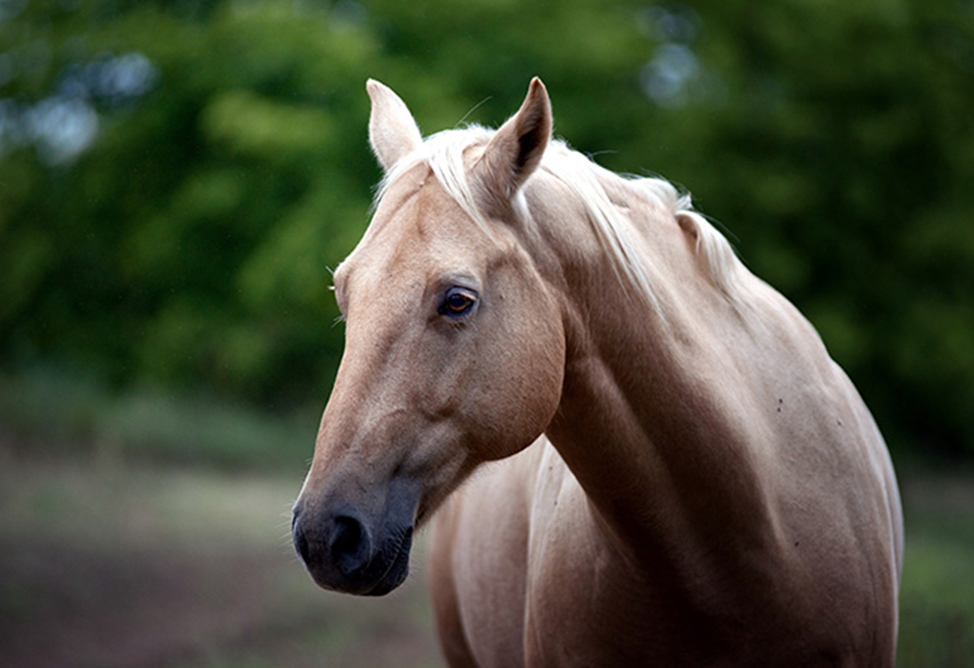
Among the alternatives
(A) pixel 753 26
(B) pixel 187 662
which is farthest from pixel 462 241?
(A) pixel 753 26

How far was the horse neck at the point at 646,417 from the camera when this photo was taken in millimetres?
2309

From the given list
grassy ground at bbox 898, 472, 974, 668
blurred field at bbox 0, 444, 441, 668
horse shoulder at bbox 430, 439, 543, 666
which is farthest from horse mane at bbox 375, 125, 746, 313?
grassy ground at bbox 898, 472, 974, 668

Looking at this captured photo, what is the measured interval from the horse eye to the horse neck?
27 cm

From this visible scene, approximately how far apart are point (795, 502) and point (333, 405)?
1.30 meters

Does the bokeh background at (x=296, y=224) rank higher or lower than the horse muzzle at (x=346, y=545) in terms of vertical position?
lower

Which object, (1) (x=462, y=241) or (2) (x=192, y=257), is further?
(2) (x=192, y=257)

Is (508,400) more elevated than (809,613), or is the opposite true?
(508,400)

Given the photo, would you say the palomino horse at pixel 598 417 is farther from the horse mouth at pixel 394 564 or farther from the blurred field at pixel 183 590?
the blurred field at pixel 183 590

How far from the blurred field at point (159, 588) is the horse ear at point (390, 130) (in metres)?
3.34

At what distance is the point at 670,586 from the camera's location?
2.43 metres

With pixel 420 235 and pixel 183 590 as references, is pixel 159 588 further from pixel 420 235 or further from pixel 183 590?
pixel 420 235

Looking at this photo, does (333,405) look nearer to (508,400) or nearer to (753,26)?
(508,400)

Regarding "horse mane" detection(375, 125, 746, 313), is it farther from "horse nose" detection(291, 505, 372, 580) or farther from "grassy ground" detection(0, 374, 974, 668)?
"grassy ground" detection(0, 374, 974, 668)

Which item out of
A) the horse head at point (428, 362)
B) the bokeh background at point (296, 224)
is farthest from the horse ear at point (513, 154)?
the bokeh background at point (296, 224)
